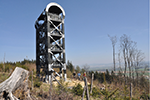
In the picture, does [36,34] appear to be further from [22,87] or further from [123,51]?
[123,51]

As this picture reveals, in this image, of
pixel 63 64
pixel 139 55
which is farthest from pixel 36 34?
pixel 139 55

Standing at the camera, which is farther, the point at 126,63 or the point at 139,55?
the point at 126,63

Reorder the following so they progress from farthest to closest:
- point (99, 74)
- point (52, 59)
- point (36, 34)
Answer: point (36, 34) → point (99, 74) → point (52, 59)

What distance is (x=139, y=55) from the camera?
18000 mm

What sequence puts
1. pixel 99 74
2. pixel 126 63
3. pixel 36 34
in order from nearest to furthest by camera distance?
pixel 99 74
pixel 36 34
pixel 126 63

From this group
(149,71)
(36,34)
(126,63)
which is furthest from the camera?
(126,63)

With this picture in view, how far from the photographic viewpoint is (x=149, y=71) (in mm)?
12094

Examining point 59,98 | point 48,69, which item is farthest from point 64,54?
point 59,98

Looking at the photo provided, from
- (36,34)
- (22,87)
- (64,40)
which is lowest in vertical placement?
(22,87)

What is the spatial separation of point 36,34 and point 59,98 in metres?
14.4

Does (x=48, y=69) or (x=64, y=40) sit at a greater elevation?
(x=64, y=40)

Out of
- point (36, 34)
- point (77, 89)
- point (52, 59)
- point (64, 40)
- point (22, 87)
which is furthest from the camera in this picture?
point (36, 34)

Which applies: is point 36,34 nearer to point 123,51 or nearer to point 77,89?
point 77,89

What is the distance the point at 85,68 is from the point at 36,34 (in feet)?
32.9
